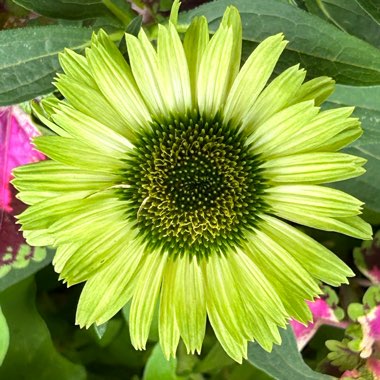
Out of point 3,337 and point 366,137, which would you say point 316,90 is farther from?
point 3,337

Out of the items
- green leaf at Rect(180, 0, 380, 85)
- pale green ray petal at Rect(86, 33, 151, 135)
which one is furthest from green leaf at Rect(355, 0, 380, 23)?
pale green ray petal at Rect(86, 33, 151, 135)

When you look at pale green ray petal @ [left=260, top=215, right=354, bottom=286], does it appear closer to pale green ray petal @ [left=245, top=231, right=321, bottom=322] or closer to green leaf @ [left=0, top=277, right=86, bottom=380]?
pale green ray petal @ [left=245, top=231, right=321, bottom=322]

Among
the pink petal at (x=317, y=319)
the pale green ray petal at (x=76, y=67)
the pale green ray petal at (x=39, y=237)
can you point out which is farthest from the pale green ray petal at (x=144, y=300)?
the pink petal at (x=317, y=319)

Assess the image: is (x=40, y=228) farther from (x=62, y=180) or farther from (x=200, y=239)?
(x=200, y=239)

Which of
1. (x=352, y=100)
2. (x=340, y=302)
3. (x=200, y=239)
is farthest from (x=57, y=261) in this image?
(x=340, y=302)

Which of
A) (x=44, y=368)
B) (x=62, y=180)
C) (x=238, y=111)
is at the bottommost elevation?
(x=44, y=368)

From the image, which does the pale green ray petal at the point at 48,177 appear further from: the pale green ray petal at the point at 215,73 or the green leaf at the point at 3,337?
the green leaf at the point at 3,337

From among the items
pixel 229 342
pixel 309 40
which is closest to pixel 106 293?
pixel 229 342
